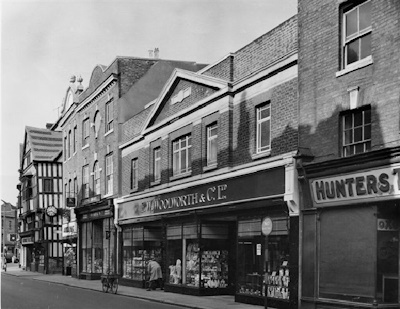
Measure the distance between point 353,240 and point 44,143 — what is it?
4532 cm

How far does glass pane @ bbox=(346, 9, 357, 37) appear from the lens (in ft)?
53.3

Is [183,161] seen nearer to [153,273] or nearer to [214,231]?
[214,231]

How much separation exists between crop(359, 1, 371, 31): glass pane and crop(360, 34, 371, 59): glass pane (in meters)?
0.29

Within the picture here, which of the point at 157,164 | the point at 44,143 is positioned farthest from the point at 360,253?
the point at 44,143

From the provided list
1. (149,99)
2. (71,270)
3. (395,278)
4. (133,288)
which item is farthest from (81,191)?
(395,278)

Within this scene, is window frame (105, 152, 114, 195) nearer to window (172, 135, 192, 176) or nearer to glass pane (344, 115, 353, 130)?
window (172, 135, 192, 176)

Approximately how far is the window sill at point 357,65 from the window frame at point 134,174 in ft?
54.8

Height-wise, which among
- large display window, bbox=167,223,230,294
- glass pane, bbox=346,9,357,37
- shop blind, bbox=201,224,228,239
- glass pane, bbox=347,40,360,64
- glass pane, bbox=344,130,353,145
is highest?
glass pane, bbox=346,9,357,37

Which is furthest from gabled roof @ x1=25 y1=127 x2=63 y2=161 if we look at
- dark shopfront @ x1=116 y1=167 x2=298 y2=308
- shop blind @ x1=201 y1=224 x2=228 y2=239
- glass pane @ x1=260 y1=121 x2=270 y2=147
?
glass pane @ x1=260 y1=121 x2=270 y2=147

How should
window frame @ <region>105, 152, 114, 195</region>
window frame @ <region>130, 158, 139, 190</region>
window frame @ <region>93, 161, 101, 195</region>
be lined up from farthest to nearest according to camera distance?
window frame @ <region>93, 161, 101, 195</region> → window frame @ <region>105, 152, 114, 195</region> → window frame @ <region>130, 158, 139, 190</region>

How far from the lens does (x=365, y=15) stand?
15.9 metres

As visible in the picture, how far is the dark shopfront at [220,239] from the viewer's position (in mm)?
18672

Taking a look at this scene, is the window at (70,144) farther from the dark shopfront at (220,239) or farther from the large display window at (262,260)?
the large display window at (262,260)

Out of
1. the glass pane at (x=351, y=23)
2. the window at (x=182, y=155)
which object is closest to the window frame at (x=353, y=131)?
the glass pane at (x=351, y=23)
